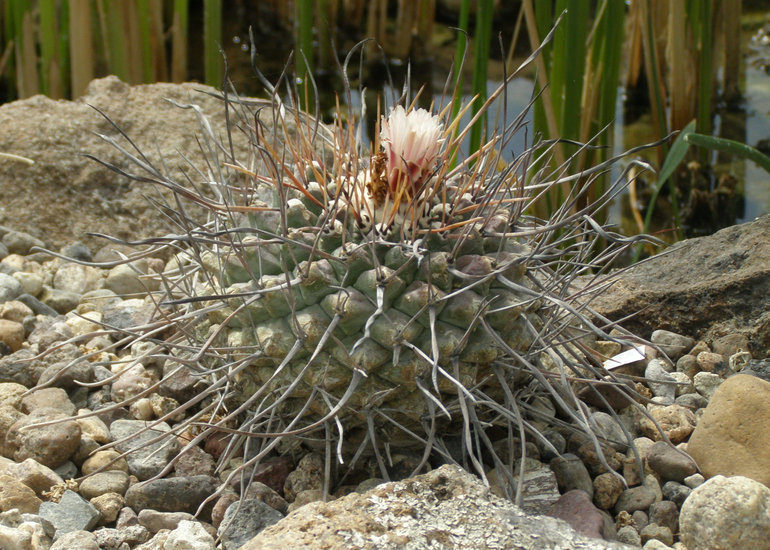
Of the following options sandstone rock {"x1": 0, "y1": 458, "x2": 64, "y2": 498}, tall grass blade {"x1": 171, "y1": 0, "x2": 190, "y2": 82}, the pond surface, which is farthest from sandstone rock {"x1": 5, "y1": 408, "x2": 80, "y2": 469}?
tall grass blade {"x1": 171, "y1": 0, "x2": 190, "y2": 82}

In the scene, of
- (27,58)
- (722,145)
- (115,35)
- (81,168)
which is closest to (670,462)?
(722,145)

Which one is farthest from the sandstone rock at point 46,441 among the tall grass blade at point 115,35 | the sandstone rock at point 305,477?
the tall grass blade at point 115,35

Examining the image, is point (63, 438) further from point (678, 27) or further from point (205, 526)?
point (678, 27)

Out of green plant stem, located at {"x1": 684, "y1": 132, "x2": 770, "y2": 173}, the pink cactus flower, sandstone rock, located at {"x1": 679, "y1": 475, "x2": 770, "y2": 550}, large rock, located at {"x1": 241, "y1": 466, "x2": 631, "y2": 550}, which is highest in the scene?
the pink cactus flower

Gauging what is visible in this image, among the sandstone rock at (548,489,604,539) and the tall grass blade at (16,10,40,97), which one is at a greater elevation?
the tall grass blade at (16,10,40,97)

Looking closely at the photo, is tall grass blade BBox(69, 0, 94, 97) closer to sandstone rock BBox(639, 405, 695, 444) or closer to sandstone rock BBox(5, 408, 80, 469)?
sandstone rock BBox(5, 408, 80, 469)

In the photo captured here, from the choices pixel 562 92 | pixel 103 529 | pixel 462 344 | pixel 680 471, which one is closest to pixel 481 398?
pixel 462 344

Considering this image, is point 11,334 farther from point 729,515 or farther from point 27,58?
point 27,58
